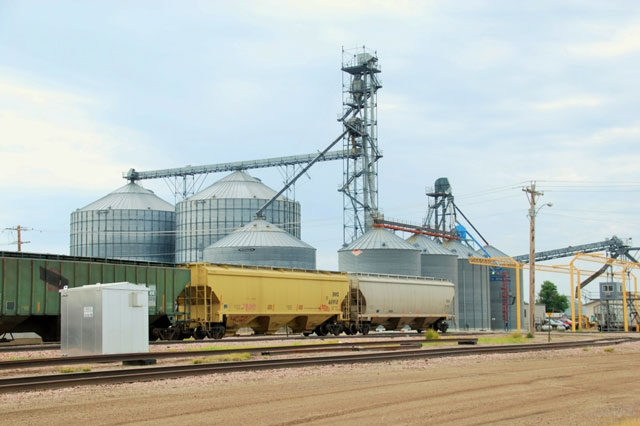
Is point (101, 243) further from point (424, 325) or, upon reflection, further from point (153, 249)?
point (424, 325)

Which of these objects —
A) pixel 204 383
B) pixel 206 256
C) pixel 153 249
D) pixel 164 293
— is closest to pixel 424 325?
pixel 164 293

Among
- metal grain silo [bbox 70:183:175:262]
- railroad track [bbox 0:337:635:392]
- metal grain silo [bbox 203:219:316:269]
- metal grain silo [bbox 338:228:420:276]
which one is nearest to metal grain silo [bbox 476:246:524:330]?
metal grain silo [bbox 338:228:420:276]

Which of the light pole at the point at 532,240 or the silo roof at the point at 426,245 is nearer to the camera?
the light pole at the point at 532,240

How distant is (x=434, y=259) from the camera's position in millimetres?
76938

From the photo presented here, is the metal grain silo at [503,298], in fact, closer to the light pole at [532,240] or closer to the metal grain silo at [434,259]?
the metal grain silo at [434,259]

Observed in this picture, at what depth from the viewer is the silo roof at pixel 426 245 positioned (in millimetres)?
77250

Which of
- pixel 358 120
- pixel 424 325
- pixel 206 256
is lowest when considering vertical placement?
pixel 424 325

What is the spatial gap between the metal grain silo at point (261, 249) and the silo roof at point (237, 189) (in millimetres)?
11829

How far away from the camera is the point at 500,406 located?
14.3m

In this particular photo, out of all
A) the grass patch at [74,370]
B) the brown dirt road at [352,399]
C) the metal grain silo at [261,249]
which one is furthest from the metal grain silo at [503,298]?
the grass patch at [74,370]

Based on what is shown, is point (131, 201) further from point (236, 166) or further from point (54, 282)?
point (54, 282)

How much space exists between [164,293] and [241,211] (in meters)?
53.1

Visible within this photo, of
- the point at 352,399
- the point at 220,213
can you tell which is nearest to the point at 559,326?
the point at 220,213

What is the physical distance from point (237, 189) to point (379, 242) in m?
25.4
